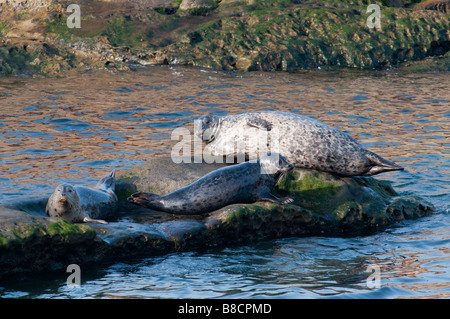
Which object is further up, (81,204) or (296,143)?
(296,143)

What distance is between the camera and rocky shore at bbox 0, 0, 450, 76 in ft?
48.1

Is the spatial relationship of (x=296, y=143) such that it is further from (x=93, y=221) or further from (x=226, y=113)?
(x=226, y=113)

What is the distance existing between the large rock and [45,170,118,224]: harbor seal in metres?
0.15

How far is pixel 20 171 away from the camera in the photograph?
8594 millimetres

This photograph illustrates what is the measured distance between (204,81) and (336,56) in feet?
11.3

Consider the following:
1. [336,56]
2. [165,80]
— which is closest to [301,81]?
[336,56]

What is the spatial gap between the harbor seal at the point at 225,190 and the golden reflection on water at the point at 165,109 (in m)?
2.54

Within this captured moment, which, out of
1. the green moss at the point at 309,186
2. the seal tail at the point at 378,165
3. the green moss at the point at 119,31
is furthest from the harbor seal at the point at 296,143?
the green moss at the point at 119,31

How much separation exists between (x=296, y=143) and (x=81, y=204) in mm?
2471

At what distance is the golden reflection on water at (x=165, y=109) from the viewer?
9508mm

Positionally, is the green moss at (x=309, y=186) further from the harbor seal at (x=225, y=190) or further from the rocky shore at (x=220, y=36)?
the rocky shore at (x=220, y=36)

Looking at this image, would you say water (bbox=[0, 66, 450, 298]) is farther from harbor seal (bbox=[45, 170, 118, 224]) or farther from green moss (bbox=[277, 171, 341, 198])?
green moss (bbox=[277, 171, 341, 198])

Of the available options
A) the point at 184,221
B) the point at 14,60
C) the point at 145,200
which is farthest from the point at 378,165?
the point at 14,60

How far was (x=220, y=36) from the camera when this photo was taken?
14938 millimetres
